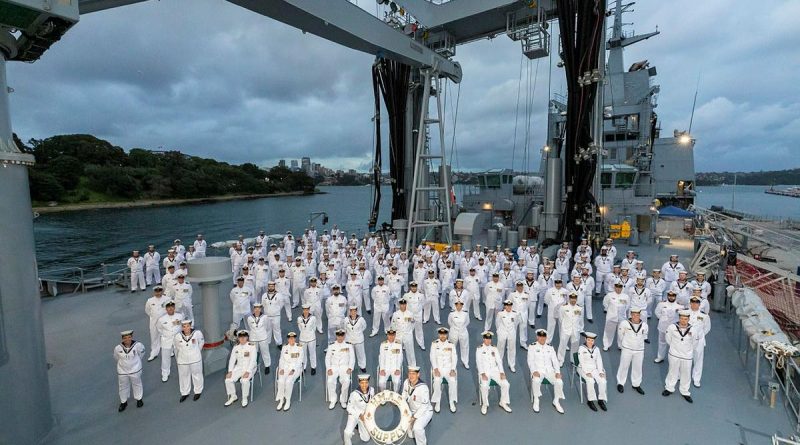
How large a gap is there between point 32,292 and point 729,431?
9504 mm

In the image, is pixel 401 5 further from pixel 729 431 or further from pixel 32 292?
pixel 729 431

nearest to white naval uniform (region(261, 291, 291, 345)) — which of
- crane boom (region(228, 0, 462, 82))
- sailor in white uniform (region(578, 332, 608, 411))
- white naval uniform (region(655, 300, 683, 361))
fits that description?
sailor in white uniform (region(578, 332, 608, 411))

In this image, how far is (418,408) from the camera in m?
5.22

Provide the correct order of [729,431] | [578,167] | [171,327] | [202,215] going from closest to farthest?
[729,431] → [171,327] → [578,167] → [202,215]

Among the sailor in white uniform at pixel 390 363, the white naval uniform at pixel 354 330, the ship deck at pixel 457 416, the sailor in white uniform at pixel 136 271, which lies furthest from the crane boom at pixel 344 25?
the sailor in white uniform at pixel 136 271

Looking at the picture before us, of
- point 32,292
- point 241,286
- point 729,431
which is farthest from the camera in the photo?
point 241,286

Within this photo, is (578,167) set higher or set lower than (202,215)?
higher

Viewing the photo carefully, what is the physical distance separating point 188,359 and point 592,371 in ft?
20.7

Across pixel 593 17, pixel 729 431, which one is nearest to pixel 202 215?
pixel 593 17

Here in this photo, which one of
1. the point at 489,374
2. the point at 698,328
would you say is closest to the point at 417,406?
the point at 489,374

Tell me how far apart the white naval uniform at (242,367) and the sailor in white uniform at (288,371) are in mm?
476

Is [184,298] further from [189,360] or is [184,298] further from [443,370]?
[443,370]

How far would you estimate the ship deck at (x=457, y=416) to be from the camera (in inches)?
219

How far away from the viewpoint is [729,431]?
565cm
